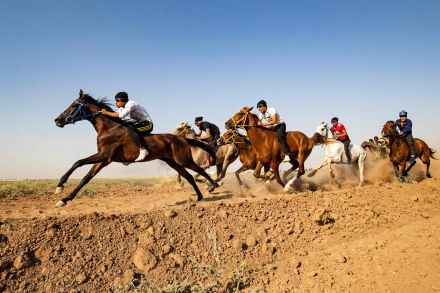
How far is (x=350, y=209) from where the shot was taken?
7793 millimetres

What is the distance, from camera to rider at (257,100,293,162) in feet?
35.4

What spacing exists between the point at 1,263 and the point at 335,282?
4.84 meters

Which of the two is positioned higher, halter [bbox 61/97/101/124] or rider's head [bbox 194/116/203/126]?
rider's head [bbox 194/116/203/126]

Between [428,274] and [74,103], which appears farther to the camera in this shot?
[74,103]

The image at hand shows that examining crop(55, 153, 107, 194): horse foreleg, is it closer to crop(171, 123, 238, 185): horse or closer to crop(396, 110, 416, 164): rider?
crop(171, 123, 238, 185): horse

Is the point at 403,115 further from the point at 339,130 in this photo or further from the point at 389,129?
the point at 339,130

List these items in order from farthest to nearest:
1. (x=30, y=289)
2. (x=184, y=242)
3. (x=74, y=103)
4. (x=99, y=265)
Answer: (x=74, y=103) < (x=184, y=242) < (x=99, y=265) < (x=30, y=289)

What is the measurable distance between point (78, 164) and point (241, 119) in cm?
516

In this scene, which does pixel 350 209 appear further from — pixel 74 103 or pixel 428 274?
pixel 74 103

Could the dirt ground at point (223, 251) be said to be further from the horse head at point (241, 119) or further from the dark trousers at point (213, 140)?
the dark trousers at point (213, 140)

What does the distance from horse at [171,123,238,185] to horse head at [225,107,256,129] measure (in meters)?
2.16

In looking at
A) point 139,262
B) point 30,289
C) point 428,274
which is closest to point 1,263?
point 30,289

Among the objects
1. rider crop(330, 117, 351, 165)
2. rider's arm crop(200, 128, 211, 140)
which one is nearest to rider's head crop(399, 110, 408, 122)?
rider crop(330, 117, 351, 165)

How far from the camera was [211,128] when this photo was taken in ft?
41.1
